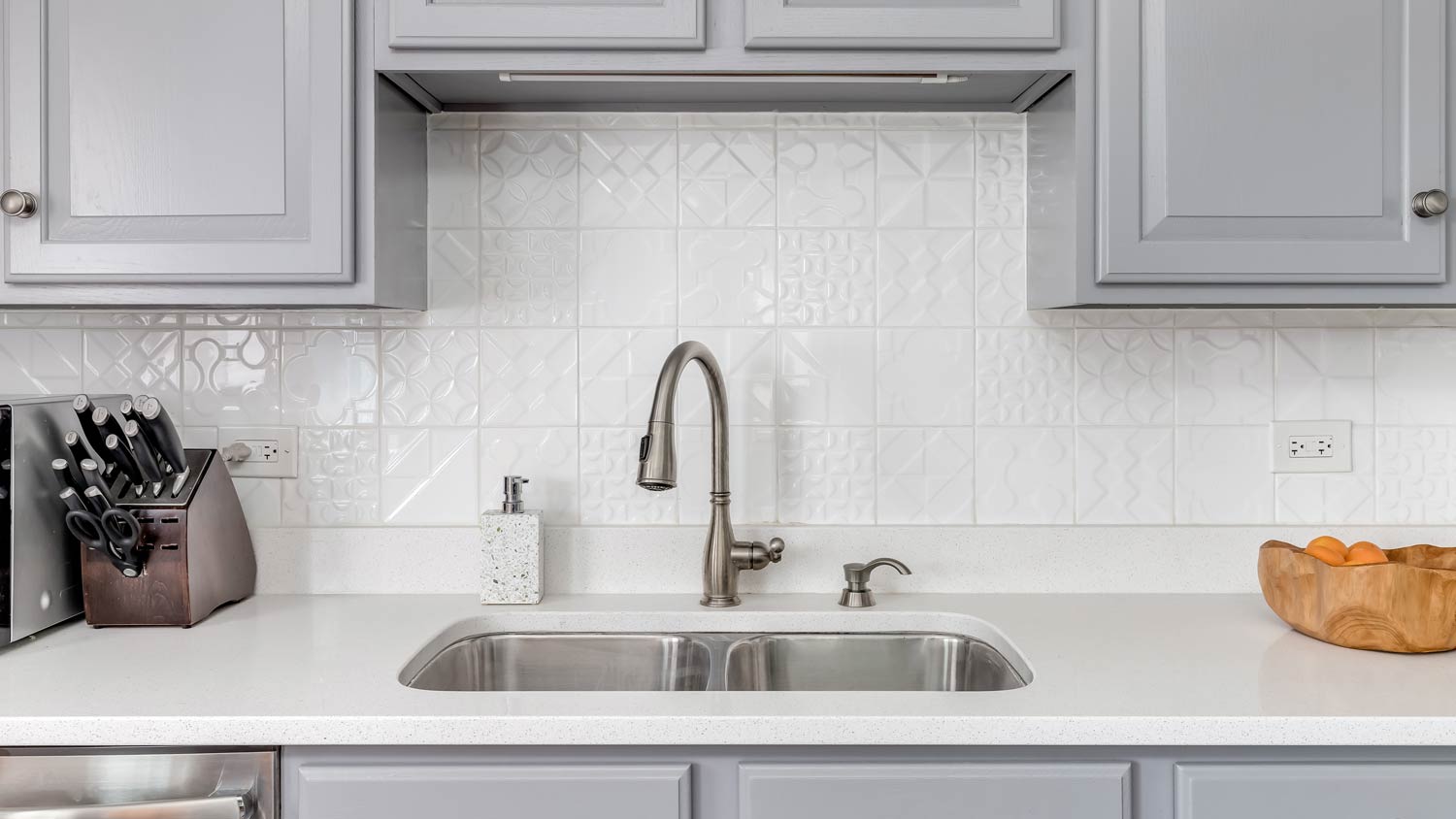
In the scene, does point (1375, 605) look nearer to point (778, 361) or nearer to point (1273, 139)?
point (1273, 139)

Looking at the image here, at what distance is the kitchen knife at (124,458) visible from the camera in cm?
137

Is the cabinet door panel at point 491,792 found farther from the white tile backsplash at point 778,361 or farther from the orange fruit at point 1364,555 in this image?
the orange fruit at point 1364,555

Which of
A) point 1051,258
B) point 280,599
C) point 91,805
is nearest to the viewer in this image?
point 91,805

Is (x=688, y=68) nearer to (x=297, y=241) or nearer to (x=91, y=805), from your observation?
(x=297, y=241)

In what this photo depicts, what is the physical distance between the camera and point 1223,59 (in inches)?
52.5

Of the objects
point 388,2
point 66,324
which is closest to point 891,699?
point 388,2

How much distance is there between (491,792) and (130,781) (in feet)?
1.38

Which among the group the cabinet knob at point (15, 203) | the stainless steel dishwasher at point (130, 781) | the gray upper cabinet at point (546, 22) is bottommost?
the stainless steel dishwasher at point (130, 781)

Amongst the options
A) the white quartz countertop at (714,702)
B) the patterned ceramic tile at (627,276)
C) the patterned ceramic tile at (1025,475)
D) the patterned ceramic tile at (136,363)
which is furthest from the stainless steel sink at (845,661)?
the patterned ceramic tile at (136,363)

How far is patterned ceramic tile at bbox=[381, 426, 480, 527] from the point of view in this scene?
5.45 ft

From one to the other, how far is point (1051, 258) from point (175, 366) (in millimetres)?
1538

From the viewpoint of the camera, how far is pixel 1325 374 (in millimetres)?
1660

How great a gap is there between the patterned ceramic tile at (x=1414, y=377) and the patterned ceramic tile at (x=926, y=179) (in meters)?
0.79

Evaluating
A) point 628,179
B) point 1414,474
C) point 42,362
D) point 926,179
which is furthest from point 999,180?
point 42,362
